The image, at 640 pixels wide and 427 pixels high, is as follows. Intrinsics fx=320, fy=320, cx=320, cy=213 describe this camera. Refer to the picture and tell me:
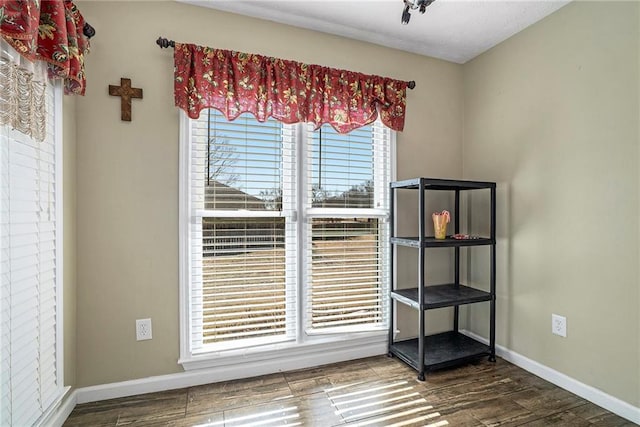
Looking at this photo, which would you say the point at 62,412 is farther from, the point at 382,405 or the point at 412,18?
the point at 412,18

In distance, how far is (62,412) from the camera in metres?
1.60

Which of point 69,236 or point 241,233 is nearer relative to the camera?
point 69,236

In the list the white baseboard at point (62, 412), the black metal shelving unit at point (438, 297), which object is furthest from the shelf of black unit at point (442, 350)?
the white baseboard at point (62, 412)

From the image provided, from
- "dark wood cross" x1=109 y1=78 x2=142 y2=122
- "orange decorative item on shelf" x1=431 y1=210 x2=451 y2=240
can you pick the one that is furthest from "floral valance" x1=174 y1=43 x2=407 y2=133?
"orange decorative item on shelf" x1=431 y1=210 x2=451 y2=240

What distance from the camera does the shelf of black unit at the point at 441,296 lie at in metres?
2.08

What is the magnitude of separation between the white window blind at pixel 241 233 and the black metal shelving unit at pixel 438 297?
2.55 feet

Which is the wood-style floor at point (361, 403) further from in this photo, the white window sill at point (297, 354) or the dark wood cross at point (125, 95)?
the dark wood cross at point (125, 95)

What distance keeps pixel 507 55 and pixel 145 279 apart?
2859 millimetres

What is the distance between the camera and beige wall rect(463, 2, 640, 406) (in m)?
1.66

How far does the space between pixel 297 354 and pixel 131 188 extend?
4.88 feet

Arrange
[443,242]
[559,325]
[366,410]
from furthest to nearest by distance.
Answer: [443,242], [559,325], [366,410]

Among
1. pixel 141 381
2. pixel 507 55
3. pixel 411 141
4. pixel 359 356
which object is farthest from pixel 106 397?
pixel 507 55

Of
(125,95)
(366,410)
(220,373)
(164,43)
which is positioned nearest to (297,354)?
(220,373)

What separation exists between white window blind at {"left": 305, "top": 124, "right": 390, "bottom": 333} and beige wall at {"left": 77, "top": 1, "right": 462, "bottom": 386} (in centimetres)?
86
